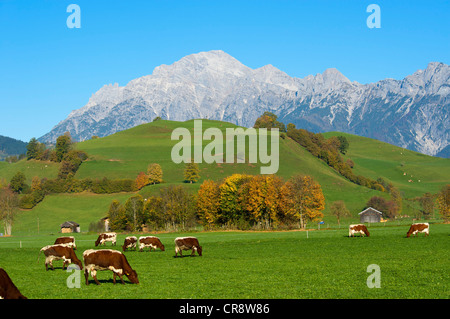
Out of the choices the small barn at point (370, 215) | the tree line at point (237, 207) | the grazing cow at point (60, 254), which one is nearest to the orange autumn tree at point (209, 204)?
the tree line at point (237, 207)

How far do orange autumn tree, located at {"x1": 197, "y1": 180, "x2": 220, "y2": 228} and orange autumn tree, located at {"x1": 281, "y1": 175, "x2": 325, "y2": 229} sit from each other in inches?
664

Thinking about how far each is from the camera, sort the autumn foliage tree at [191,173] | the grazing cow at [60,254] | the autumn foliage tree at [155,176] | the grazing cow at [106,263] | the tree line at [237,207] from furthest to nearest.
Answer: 1. the autumn foliage tree at [155,176]
2. the autumn foliage tree at [191,173]
3. the tree line at [237,207]
4. the grazing cow at [60,254]
5. the grazing cow at [106,263]

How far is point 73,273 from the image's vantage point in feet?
104

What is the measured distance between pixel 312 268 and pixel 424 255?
11309 millimetres

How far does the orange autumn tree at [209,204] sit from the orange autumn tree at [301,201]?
16.9 m

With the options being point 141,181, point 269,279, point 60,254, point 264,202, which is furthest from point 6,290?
point 141,181

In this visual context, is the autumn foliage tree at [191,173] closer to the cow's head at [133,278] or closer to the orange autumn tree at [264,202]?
the orange autumn tree at [264,202]

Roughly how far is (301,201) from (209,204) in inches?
874

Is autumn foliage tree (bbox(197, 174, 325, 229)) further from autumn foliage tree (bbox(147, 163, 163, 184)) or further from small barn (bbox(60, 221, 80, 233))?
autumn foliage tree (bbox(147, 163, 163, 184))

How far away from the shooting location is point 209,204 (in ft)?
388

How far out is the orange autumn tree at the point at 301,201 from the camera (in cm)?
10850
